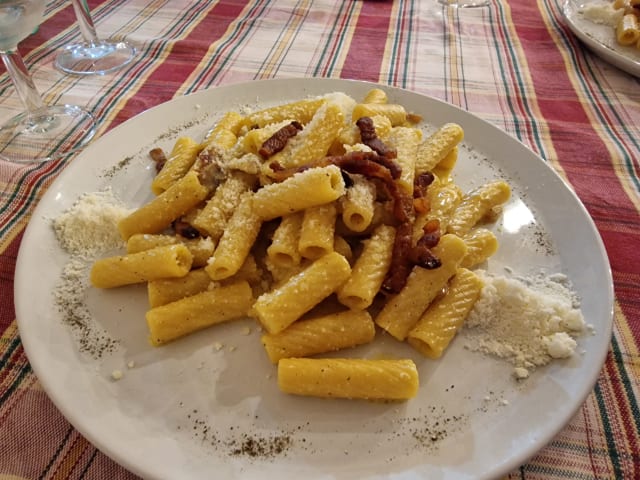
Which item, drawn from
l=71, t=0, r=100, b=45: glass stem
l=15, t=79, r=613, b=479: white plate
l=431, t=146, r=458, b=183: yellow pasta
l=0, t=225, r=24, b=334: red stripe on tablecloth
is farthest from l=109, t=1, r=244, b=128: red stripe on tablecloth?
l=431, t=146, r=458, b=183: yellow pasta

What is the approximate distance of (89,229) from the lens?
145cm

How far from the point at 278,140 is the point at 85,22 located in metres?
1.85

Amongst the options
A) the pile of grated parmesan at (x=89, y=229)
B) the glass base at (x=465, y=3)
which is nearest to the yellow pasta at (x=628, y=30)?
the glass base at (x=465, y=3)

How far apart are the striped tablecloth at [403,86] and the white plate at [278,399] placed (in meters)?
Result: 0.12

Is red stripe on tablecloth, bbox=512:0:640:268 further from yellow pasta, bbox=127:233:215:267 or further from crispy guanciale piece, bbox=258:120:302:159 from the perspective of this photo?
yellow pasta, bbox=127:233:215:267

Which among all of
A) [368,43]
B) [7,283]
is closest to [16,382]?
[7,283]

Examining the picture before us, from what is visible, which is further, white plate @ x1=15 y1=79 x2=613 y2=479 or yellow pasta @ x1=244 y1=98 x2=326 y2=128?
yellow pasta @ x1=244 y1=98 x2=326 y2=128

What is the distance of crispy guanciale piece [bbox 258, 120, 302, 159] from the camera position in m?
1.49

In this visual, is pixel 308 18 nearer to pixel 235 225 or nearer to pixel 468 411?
pixel 235 225

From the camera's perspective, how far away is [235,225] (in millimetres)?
1359

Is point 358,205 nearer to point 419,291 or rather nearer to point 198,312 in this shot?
point 419,291

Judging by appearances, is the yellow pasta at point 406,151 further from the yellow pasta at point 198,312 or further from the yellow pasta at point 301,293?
the yellow pasta at point 198,312

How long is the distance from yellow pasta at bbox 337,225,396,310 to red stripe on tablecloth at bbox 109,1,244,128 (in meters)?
1.46

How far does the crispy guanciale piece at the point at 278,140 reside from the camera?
1.49m
